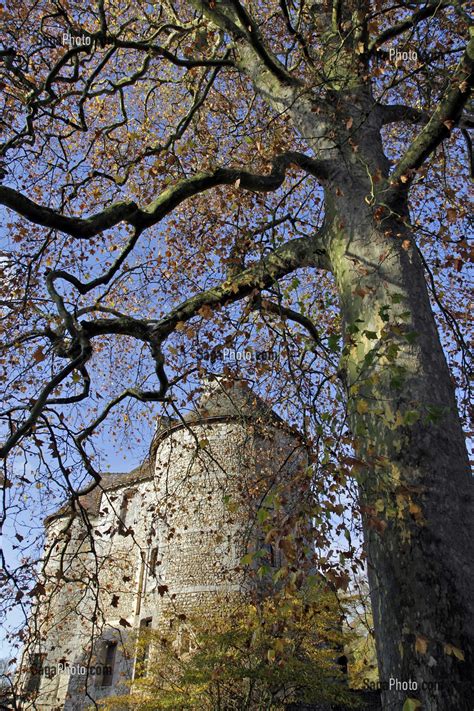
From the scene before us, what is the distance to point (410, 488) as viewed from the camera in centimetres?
277

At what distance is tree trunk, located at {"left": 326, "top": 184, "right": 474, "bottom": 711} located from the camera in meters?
2.43

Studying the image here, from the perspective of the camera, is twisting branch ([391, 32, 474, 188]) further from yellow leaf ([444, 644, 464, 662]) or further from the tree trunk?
yellow leaf ([444, 644, 464, 662])

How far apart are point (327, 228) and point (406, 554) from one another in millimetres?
2816

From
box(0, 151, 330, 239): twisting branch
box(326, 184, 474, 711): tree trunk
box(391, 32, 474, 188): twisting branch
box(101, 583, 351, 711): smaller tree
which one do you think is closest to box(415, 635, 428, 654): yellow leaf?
box(326, 184, 474, 711): tree trunk

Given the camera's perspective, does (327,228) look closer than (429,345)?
No

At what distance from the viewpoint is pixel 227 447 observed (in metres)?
18.2

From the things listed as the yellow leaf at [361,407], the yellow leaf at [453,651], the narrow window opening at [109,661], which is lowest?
the yellow leaf at [453,651]

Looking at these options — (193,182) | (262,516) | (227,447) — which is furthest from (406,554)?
(227,447)

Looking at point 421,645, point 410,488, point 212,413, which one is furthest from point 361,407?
point 212,413

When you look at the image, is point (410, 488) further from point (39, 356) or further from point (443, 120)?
point (39, 356)

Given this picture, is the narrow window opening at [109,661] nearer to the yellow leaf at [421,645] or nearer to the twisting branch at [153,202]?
the twisting branch at [153,202]

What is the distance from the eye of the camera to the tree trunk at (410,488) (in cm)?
243

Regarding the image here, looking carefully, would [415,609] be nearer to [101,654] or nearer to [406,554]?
[406,554]

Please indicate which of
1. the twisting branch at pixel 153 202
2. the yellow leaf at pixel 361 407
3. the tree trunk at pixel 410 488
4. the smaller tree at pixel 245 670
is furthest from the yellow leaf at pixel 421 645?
the smaller tree at pixel 245 670
